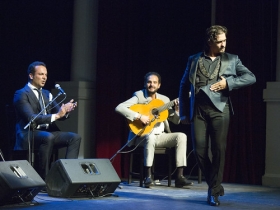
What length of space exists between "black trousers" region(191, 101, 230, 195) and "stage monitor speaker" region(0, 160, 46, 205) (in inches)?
47.1

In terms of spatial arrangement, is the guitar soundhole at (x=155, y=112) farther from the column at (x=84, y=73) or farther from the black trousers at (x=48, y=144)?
the column at (x=84, y=73)

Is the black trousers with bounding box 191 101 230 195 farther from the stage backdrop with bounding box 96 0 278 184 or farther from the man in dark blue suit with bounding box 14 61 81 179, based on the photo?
the stage backdrop with bounding box 96 0 278 184

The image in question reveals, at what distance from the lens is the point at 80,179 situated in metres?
4.79

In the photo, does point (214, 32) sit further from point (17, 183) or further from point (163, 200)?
point (17, 183)

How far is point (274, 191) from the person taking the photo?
5934 millimetres

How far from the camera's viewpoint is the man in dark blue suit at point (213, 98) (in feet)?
14.9

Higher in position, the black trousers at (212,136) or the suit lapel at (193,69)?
the suit lapel at (193,69)

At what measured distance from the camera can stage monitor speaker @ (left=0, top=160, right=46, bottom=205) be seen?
4270 mm

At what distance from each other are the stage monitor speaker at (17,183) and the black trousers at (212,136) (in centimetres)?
120

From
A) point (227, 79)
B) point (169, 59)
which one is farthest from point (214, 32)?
point (169, 59)

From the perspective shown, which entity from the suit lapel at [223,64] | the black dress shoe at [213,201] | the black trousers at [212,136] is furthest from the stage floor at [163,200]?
the suit lapel at [223,64]

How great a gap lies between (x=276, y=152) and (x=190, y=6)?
2017 mm

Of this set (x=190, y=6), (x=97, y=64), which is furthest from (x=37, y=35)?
(x=190, y=6)

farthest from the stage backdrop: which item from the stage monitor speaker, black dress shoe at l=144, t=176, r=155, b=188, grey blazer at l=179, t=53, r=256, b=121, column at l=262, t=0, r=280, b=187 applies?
the stage monitor speaker
